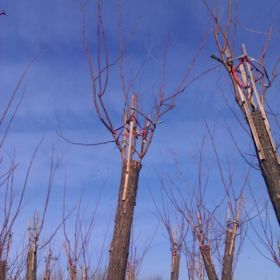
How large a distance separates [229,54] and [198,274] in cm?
879

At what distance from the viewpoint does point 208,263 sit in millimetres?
9312

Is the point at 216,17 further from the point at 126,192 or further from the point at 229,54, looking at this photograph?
the point at 126,192

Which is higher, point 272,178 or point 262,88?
point 262,88

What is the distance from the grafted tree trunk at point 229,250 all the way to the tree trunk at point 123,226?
5.02m

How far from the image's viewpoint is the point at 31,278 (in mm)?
10828

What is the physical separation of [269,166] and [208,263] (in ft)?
19.7

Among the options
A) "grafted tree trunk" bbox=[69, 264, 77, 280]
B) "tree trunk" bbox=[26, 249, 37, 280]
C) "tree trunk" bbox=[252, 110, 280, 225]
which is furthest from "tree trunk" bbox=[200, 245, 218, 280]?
"tree trunk" bbox=[252, 110, 280, 225]

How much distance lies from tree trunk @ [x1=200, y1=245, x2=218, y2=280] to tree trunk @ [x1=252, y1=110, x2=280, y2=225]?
5.89 m

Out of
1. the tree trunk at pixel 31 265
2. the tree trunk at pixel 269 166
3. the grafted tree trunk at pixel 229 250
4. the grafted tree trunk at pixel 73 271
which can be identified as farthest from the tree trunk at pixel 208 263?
the tree trunk at pixel 269 166

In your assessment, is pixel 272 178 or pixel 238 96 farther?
pixel 238 96

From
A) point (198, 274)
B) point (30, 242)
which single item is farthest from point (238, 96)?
point (198, 274)

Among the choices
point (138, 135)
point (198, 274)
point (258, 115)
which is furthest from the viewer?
point (198, 274)

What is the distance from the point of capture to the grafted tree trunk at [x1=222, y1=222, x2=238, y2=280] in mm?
9531

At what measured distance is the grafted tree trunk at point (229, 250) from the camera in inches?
375
